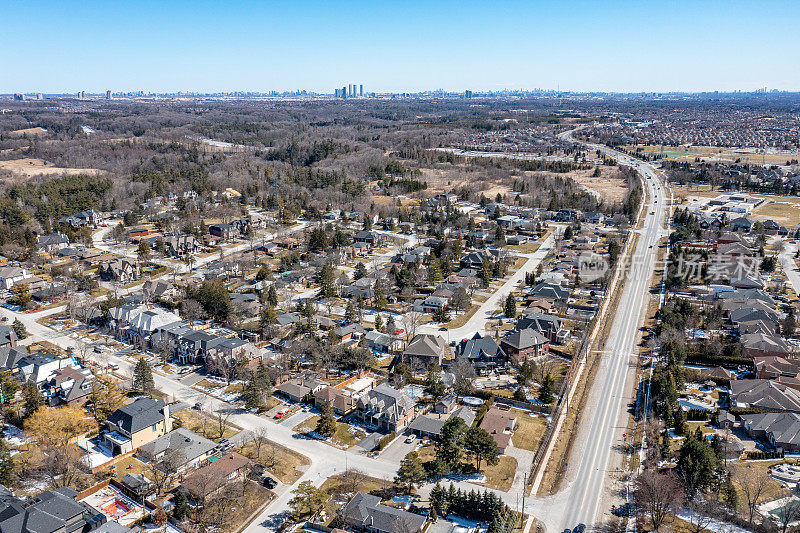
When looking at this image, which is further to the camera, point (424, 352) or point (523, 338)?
point (523, 338)

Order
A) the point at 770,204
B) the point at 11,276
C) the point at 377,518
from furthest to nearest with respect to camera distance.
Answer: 1. the point at 770,204
2. the point at 11,276
3. the point at 377,518

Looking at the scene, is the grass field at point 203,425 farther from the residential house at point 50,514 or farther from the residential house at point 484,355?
the residential house at point 484,355

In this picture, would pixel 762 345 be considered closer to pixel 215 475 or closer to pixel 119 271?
pixel 215 475

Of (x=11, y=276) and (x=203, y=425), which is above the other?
(x=11, y=276)

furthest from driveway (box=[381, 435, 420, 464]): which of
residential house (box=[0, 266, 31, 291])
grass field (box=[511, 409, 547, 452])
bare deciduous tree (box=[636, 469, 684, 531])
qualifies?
residential house (box=[0, 266, 31, 291])

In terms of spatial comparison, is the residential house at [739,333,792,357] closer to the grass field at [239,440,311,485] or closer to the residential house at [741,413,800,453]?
the residential house at [741,413,800,453]

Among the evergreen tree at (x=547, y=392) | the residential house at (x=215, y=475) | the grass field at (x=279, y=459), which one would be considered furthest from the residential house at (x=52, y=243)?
the evergreen tree at (x=547, y=392)

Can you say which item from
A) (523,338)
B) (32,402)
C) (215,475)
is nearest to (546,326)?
(523,338)
